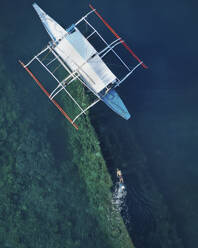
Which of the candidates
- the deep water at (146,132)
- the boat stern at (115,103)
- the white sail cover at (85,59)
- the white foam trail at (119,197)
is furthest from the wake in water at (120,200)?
the white sail cover at (85,59)

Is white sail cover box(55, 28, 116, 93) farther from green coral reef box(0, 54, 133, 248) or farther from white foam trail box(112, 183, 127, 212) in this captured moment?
white foam trail box(112, 183, 127, 212)

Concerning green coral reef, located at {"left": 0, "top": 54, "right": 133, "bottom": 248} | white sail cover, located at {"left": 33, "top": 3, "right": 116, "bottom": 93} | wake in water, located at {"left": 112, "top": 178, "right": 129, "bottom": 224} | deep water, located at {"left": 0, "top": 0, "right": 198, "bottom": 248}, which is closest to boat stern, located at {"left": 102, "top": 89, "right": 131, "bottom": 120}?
deep water, located at {"left": 0, "top": 0, "right": 198, "bottom": 248}

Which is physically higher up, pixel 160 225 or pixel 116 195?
pixel 116 195

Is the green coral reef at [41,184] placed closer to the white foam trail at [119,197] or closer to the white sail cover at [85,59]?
the white foam trail at [119,197]

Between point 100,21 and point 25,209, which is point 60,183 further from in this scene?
point 100,21

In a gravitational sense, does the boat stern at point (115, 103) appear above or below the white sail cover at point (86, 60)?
below

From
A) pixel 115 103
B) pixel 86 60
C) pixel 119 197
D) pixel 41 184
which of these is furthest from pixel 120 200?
pixel 86 60

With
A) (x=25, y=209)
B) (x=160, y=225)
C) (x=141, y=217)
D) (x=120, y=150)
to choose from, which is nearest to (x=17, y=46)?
(x=120, y=150)
